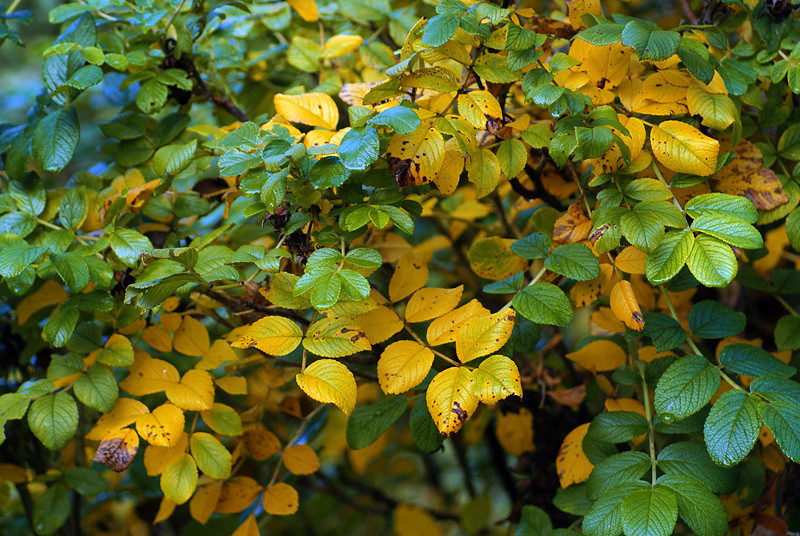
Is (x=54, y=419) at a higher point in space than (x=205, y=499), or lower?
higher

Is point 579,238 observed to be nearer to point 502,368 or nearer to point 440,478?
point 502,368

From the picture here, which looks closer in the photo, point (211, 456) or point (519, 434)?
point (211, 456)

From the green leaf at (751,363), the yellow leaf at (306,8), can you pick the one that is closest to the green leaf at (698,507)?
the green leaf at (751,363)

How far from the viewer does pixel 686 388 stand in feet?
2.25

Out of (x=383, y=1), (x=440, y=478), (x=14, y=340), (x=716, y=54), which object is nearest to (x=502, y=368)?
(x=716, y=54)

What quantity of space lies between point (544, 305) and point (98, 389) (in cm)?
57

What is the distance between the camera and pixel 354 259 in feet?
2.23

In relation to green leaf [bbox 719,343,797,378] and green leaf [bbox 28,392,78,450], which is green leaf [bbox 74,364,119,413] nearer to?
green leaf [bbox 28,392,78,450]

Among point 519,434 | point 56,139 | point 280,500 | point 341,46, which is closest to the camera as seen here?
point 56,139

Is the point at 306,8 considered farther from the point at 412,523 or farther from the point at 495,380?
the point at 412,523

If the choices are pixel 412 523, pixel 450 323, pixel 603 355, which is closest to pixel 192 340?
pixel 450 323

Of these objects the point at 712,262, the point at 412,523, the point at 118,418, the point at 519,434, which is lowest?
the point at 412,523

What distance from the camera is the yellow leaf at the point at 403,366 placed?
27.3 inches

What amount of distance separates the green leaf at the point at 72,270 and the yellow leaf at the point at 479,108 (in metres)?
0.48
